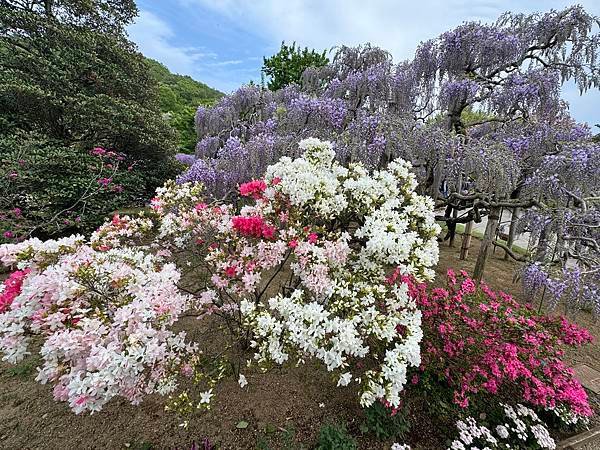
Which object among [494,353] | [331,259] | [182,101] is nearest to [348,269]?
[331,259]

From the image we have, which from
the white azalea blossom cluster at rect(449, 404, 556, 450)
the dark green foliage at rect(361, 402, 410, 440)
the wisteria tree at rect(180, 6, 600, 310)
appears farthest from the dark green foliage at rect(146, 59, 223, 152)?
the white azalea blossom cluster at rect(449, 404, 556, 450)

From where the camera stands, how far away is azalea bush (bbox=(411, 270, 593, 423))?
2562mm

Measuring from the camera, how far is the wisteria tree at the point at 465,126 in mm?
4508

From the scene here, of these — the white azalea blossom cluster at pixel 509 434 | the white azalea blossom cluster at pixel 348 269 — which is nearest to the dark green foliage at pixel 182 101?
the white azalea blossom cluster at pixel 348 269

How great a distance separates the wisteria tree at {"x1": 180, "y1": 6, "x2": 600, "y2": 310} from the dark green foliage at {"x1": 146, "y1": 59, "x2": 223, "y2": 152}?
6.28m

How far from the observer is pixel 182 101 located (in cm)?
2045

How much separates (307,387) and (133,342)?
2.02m

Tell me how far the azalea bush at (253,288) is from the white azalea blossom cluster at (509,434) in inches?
37.8

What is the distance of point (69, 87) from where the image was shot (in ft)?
23.0

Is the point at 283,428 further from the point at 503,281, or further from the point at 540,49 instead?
the point at 540,49

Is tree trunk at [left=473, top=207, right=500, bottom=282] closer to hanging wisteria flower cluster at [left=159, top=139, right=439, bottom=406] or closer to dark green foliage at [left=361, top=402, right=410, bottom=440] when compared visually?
hanging wisteria flower cluster at [left=159, top=139, right=439, bottom=406]

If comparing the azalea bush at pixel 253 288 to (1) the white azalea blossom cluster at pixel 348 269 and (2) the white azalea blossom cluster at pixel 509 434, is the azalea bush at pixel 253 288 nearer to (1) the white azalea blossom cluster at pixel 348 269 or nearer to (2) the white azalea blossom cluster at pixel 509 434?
(1) the white azalea blossom cluster at pixel 348 269

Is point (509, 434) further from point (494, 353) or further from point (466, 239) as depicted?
point (466, 239)

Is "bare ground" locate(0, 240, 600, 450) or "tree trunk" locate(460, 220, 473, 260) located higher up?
"tree trunk" locate(460, 220, 473, 260)
